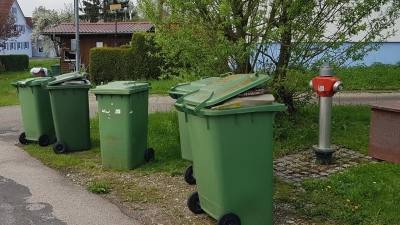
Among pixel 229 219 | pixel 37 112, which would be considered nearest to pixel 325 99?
pixel 229 219

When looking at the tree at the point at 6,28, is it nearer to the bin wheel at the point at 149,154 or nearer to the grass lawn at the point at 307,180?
the grass lawn at the point at 307,180

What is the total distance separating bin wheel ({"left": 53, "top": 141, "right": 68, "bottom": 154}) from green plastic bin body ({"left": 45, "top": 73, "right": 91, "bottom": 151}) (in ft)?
0.14

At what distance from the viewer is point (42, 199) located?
5996mm

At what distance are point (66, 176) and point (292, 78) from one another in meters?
3.56

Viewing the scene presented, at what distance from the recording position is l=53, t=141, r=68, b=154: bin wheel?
8.25 meters

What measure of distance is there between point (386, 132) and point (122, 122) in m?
3.66

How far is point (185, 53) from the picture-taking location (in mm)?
8172

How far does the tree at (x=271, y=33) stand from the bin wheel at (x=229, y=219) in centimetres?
348

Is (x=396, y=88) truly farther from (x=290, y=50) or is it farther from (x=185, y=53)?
(x=185, y=53)

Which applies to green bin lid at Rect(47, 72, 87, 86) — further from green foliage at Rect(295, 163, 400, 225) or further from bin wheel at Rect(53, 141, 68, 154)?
green foliage at Rect(295, 163, 400, 225)

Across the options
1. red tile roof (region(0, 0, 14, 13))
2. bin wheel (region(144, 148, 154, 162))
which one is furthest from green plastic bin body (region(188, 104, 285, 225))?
red tile roof (region(0, 0, 14, 13))

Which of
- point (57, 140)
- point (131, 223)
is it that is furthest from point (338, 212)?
point (57, 140)

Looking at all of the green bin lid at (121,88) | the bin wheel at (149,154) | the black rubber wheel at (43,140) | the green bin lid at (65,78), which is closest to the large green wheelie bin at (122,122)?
the green bin lid at (121,88)

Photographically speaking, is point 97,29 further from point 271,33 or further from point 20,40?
point 20,40
